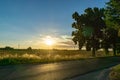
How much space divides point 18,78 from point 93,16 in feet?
177

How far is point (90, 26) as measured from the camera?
69562 mm

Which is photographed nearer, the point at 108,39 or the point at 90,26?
the point at 90,26

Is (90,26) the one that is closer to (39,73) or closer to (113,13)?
(113,13)

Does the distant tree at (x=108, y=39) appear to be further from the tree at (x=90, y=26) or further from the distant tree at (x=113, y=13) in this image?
the distant tree at (x=113, y=13)

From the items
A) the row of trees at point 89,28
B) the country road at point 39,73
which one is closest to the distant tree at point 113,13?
the country road at point 39,73

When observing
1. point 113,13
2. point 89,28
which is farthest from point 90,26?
point 113,13

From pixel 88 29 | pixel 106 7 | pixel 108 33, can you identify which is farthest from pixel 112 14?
pixel 108 33

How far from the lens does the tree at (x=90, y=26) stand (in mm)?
69625

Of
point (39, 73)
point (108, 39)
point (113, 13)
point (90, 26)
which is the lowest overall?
point (39, 73)

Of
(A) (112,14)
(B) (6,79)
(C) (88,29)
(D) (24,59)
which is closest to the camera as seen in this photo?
(B) (6,79)

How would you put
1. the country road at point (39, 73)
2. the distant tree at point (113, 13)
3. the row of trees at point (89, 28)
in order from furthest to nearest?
1. the row of trees at point (89, 28)
2. the distant tree at point (113, 13)
3. the country road at point (39, 73)

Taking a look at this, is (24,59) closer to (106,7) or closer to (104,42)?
(106,7)

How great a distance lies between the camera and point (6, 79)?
16.5 meters

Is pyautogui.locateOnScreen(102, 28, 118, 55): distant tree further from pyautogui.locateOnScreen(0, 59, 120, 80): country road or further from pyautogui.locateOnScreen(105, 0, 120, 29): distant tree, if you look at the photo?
pyautogui.locateOnScreen(0, 59, 120, 80): country road
